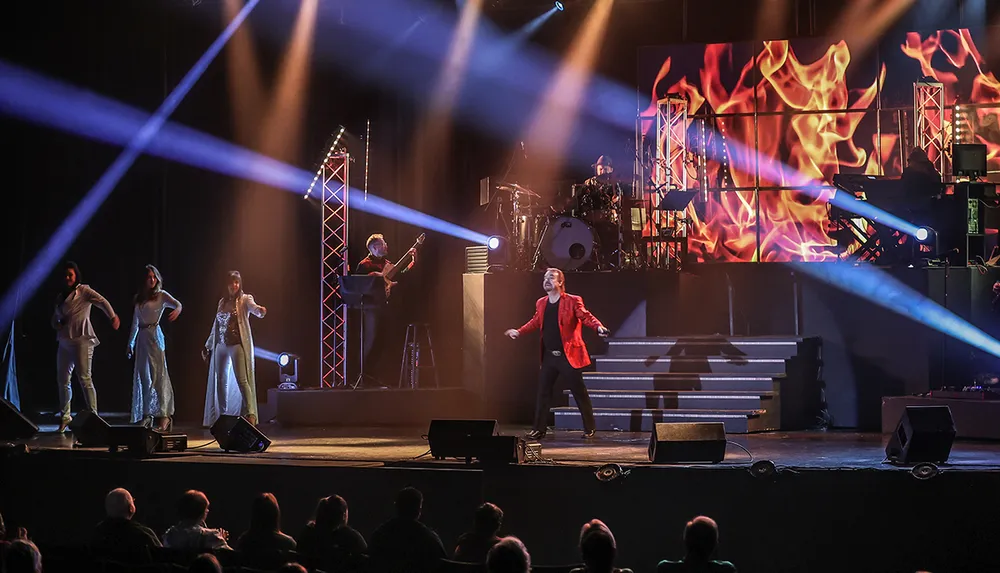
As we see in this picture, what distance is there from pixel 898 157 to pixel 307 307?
879 cm

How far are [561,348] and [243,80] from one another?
19.8 ft

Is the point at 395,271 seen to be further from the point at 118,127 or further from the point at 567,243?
the point at 118,127

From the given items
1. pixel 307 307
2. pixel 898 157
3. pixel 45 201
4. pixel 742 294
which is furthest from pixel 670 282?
pixel 45 201

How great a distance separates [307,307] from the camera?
571 inches

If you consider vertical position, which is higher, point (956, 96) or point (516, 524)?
point (956, 96)

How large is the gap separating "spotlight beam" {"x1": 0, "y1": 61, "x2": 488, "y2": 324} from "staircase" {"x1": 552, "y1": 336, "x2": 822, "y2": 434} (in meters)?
4.81

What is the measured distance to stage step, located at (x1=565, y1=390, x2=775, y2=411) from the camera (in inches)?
446

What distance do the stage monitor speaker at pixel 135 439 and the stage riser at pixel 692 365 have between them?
5.02 metres

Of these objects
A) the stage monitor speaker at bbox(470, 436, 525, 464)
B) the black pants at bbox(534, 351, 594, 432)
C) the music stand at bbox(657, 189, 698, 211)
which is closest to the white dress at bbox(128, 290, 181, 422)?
the black pants at bbox(534, 351, 594, 432)

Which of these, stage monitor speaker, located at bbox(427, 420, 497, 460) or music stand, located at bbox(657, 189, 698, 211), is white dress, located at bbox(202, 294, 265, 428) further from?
music stand, located at bbox(657, 189, 698, 211)

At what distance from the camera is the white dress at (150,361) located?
37.1 feet

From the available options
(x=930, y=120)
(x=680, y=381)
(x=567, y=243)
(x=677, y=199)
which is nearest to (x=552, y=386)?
(x=680, y=381)

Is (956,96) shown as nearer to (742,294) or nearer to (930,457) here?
(742,294)

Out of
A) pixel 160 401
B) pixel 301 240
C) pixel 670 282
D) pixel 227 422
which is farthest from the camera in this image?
pixel 301 240
